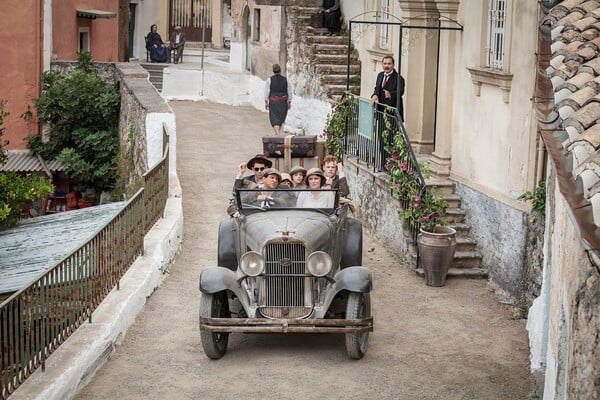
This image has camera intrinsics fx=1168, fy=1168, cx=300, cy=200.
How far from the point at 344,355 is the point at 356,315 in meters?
0.65

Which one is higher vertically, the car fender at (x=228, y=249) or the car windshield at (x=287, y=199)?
the car windshield at (x=287, y=199)

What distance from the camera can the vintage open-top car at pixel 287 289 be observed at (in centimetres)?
1104

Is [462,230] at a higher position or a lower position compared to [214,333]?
higher

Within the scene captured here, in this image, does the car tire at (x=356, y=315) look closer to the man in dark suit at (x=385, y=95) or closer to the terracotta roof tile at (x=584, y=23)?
the terracotta roof tile at (x=584, y=23)

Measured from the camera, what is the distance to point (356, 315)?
1118 cm

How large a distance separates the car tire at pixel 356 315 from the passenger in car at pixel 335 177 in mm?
1872

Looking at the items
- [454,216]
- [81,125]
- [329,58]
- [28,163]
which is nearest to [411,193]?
[454,216]

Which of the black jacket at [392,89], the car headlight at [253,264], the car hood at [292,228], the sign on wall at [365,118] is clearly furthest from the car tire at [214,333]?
the sign on wall at [365,118]

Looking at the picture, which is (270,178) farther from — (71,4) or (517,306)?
(71,4)

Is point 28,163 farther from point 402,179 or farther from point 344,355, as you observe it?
point 344,355

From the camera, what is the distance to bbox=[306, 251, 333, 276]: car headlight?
11.1m

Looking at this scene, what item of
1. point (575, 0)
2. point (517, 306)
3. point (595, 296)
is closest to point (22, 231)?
point (517, 306)

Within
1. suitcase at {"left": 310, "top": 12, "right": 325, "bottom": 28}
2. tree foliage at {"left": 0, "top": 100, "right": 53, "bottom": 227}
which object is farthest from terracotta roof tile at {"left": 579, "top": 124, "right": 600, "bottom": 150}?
suitcase at {"left": 310, "top": 12, "right": 325, "bottom": 28}

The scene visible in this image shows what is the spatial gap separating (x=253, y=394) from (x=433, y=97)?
8.97 metres
